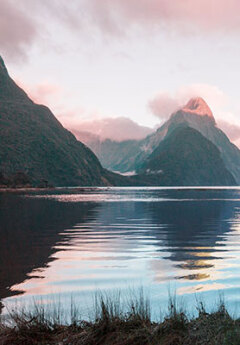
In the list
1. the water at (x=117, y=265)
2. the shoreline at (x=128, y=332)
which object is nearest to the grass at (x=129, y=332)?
the shoreline at (x=128, y=332)

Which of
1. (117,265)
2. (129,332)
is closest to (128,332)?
(129,332)

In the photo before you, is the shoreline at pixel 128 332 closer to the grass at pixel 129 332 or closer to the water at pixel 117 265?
the grass at pixel 129 332

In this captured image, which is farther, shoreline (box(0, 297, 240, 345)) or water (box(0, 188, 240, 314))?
water (box(0, 188, 240, 314))

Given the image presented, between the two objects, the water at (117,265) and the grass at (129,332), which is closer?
the grass at (129,332)

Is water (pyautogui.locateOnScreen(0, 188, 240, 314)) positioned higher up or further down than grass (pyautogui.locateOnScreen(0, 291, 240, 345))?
further down

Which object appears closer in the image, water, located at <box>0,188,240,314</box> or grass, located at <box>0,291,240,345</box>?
grass, located at <box>0,291,240,345</box>

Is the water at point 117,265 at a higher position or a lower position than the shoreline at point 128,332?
lower

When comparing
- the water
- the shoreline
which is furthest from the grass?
the water

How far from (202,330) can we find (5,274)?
1210 centimetres

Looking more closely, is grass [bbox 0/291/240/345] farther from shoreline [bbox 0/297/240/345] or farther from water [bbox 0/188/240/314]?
water [bbox 0/188/240/314]

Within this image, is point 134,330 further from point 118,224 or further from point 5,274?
point 118,224

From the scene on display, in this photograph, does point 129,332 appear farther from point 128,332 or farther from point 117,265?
point 117,265

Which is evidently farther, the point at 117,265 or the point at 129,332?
the point at 117,265

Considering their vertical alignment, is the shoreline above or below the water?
above
